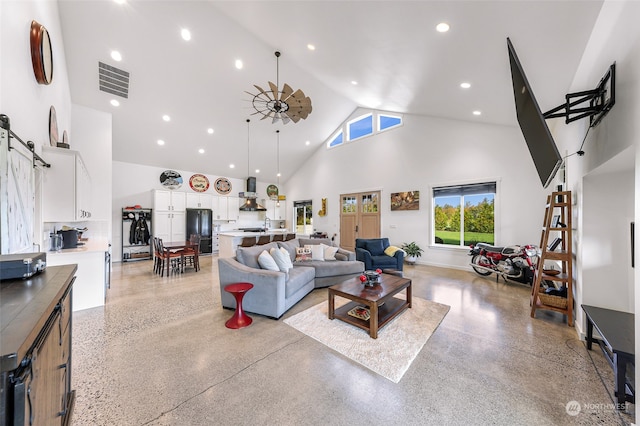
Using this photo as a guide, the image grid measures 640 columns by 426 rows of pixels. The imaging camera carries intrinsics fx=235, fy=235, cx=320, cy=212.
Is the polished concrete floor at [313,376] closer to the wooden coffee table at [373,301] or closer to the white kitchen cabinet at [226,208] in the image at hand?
the wooden coffee table at [373,301]

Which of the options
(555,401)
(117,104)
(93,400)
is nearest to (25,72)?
(93,400)

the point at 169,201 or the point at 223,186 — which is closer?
the point at 169,201

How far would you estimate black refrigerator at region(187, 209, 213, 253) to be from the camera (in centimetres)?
795

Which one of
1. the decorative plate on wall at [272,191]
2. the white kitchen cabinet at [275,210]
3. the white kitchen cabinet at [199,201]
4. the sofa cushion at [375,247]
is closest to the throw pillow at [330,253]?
the sofa cushion at [375,247]

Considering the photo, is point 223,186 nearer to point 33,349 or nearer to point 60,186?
point 60,186

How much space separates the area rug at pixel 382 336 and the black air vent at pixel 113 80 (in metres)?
5.89

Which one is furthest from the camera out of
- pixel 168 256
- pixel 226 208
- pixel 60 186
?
pixel 226 208

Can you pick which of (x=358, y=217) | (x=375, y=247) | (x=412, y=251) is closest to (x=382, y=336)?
(x=375, y=247)

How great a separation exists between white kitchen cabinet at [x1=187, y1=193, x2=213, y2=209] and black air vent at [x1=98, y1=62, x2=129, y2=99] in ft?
11.8

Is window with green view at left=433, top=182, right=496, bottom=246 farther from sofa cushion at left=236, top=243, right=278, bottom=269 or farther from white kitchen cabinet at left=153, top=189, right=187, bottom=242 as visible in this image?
white kitchen cabinet at left=153, top=189, right=187, bottom=242

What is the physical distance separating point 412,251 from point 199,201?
7.28m

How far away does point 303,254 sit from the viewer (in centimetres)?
464

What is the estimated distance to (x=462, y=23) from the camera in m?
2.59

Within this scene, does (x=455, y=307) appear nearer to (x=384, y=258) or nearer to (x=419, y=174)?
(x=384, y=258)
